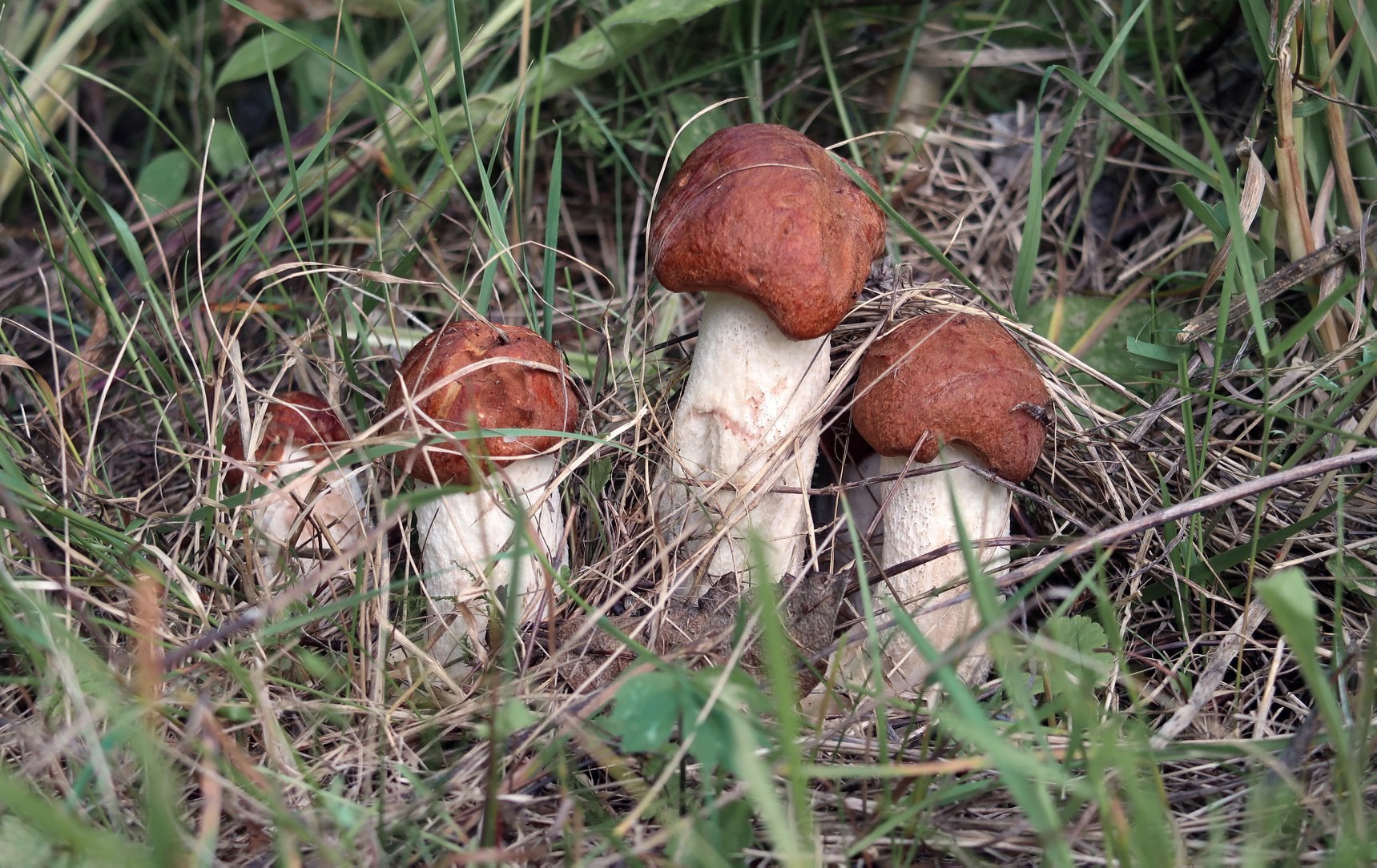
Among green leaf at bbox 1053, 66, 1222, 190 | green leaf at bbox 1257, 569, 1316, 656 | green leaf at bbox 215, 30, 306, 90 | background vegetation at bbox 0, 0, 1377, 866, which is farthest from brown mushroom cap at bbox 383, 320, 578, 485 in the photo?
green leaf at bbox 1053, 66, 1222, 190

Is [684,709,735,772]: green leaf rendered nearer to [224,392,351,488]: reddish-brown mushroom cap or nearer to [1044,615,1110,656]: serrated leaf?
[1044,615,1110,656]: serrated leaf

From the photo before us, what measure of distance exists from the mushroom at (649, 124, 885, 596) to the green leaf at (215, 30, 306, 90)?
1.55 m

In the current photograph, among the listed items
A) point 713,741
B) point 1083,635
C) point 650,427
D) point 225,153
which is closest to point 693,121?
point 650,427

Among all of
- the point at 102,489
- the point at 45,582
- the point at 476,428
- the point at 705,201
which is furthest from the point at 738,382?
the point at 102,489

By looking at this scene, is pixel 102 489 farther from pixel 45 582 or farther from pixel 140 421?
pixel 45 582

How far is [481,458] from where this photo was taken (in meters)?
2.07

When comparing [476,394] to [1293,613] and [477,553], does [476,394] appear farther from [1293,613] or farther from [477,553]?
[1293,613]

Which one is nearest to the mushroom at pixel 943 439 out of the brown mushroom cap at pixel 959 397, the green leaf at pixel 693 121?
the brown mushroom cap at pixel 959 397

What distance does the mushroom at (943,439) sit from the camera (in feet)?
7.29

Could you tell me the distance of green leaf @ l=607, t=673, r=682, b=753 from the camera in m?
1.51

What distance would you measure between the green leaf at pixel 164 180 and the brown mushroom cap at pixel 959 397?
256 cm

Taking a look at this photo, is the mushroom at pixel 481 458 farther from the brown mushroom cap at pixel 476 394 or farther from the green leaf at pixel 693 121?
the green leaf at pixel 693 121

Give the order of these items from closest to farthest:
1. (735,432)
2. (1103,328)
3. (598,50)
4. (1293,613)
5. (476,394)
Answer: (1293,613)
(476,394)
(735,432)
(1103,328)
(598,50)

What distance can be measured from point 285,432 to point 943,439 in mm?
1680
